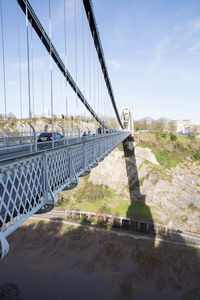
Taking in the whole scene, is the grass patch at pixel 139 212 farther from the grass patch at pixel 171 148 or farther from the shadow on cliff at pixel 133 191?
the grass patch at pixel 171 148

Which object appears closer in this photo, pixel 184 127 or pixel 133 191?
pixel 133 191

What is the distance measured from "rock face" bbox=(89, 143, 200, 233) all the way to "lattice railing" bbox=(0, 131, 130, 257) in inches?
741

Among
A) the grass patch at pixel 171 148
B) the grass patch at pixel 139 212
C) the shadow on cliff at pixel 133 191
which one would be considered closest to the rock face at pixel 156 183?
the shadow on cliff at pixel 133 191

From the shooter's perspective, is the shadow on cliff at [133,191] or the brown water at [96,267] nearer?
the brown water at [96,267]

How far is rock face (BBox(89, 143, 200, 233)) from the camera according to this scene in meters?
23.7

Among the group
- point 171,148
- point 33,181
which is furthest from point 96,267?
point 171,148

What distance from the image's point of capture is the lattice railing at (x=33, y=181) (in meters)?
3.59

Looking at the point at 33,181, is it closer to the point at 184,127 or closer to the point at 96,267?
the point at 96,267

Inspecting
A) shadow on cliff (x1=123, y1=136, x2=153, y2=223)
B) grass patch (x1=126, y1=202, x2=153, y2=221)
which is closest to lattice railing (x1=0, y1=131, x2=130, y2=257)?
grass patch (x1=126, y1=202, x2=153, y2=221)

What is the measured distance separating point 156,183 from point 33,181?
25464 millimetres

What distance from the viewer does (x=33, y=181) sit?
450 cm

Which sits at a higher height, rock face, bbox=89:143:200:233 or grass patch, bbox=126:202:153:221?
rock face, bbox=89:143:200:233

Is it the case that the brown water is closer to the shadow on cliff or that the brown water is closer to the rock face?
the shadow on cliff

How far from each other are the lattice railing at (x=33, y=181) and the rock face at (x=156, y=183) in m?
18.8
